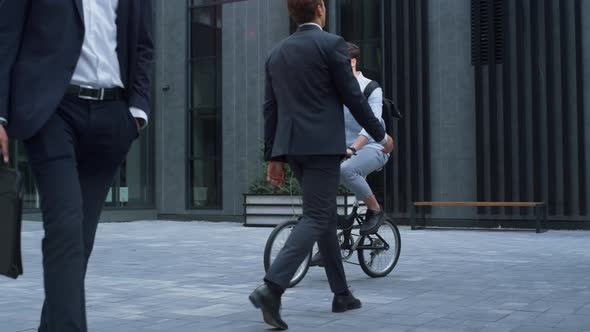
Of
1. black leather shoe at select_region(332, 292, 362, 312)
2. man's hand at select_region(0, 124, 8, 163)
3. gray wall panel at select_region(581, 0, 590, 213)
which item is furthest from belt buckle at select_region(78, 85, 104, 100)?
gray wall panel at select_region(581, 0, 590, 213)

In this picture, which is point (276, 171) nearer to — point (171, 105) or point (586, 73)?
point (586, 73)

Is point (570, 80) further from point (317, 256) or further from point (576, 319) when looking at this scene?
point (576, 319)

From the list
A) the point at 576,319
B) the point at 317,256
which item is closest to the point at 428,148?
the point at 317,256

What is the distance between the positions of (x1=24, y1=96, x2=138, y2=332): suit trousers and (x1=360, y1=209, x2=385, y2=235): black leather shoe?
3.88m

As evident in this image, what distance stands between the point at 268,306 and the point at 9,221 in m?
1.86

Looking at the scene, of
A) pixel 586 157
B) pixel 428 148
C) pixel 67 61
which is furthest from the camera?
pixel 428 148

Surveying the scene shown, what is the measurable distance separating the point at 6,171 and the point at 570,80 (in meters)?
13.6

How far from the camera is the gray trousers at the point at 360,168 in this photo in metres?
6.44

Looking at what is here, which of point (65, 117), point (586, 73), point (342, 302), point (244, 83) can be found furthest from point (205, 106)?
point (65, 117)

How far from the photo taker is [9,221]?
2756 millimetres

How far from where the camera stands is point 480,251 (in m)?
9.97

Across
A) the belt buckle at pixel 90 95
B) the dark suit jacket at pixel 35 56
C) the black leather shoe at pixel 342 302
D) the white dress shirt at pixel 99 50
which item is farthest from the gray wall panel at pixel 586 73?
the dark suit jacket at pixel 35 56

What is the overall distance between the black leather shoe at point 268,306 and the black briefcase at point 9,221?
5.79ft

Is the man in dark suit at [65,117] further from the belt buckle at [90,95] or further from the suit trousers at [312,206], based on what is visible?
the suit trousers at [312,206]
